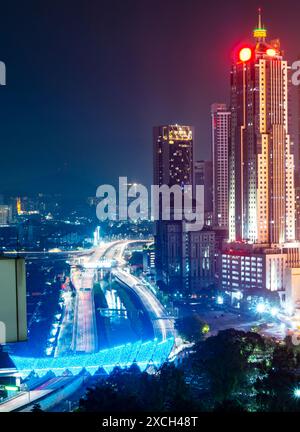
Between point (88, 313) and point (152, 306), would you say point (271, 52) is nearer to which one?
point (152, 306)

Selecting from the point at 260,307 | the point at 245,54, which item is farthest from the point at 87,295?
the point at 245,54

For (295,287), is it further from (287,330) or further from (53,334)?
(53,334)

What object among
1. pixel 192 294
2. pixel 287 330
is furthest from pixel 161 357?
pixel 192 294

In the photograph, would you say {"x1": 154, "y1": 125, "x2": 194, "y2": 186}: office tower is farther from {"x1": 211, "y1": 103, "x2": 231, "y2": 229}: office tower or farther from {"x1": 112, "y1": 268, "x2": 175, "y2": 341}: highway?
{"x1": 112, "y1": 268, "x2": 175, "y2": 341}: highway

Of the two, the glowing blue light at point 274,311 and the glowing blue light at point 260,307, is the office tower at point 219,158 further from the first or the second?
the glowing blue light at point 274,311

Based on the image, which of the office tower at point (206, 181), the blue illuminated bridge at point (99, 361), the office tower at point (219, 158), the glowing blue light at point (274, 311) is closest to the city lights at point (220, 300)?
the glowing blue light at point (274, 311)
